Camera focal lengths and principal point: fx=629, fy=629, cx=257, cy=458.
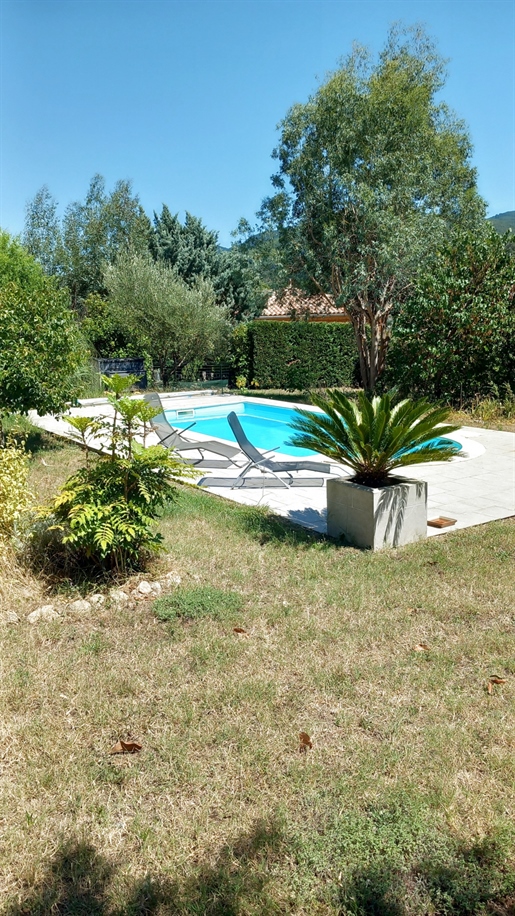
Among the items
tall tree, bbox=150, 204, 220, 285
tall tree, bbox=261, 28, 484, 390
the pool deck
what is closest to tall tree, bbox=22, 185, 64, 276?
tall tree, bbox=150, 204, 220, 285

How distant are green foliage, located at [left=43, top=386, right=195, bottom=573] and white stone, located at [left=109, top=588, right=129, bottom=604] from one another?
0.90 ft

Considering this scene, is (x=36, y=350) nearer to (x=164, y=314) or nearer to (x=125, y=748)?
(x=125, y=748)

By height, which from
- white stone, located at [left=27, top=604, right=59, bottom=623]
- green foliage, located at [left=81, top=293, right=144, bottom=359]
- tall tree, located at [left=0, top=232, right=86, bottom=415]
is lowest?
white stone, located at [left=27, top=604, right=59, bottom=623]

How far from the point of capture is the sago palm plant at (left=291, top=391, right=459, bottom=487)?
612 centimetres

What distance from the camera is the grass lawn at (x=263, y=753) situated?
217 cm

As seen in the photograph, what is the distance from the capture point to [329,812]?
2.47m

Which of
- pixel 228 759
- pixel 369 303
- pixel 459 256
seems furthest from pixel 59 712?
pixel 369 303

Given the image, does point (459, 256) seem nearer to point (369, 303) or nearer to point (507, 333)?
point (507, 333)

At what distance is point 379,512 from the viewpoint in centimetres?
605

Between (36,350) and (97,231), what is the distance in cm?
3174

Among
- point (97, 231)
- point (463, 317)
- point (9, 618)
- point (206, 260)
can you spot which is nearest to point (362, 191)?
point (463, 317)

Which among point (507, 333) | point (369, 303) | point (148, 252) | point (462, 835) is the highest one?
point (148, 252)

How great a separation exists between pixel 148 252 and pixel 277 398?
14.3m

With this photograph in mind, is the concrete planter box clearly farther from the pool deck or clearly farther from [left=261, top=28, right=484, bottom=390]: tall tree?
[left=261, top=28, right=484, bottom=390]: tall tree
